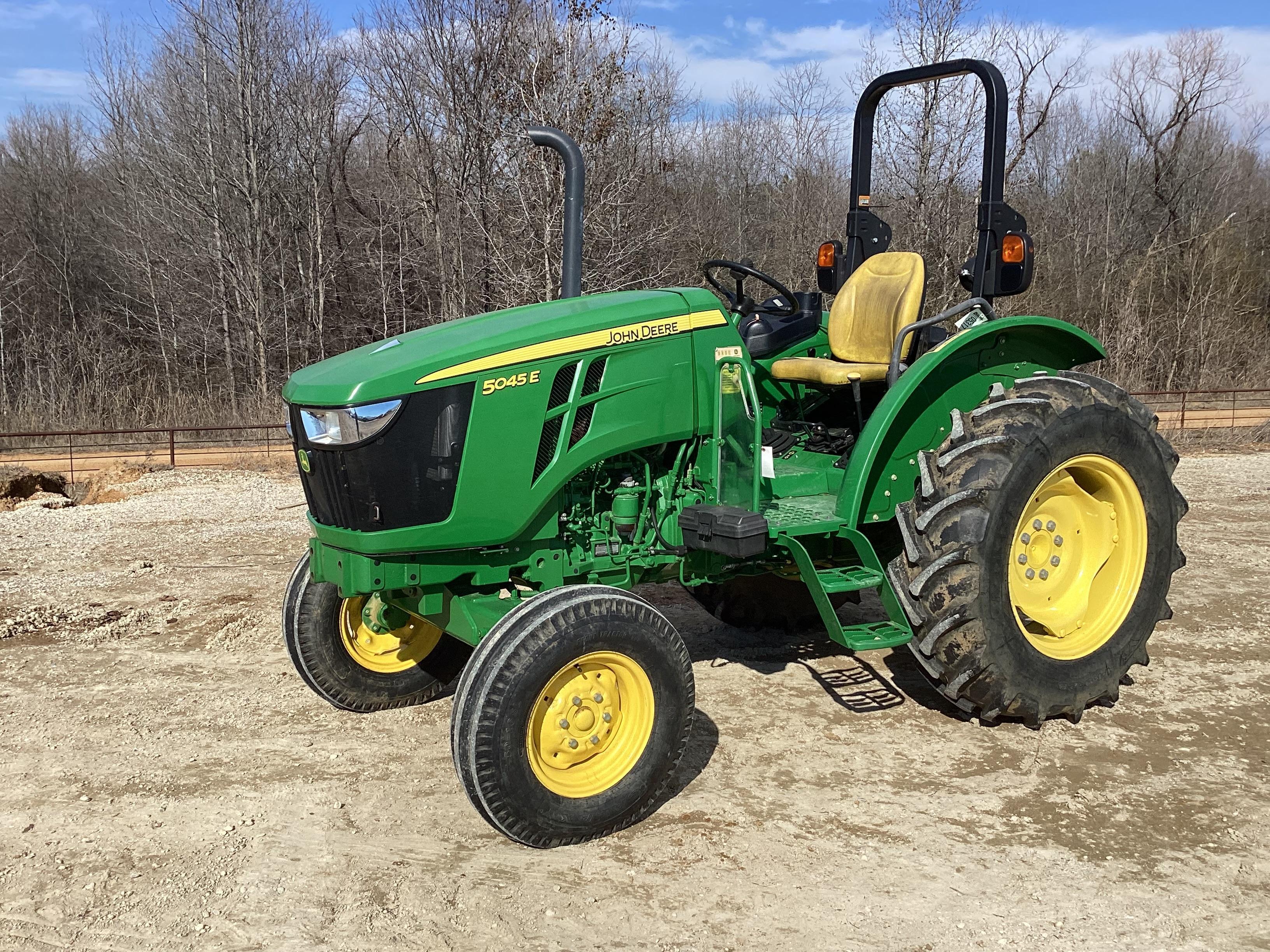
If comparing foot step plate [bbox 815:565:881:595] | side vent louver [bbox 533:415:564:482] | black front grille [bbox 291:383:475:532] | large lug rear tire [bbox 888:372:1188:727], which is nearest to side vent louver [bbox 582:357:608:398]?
side vent louver [bbox 533:415:564:482]

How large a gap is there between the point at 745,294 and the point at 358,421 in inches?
82.5

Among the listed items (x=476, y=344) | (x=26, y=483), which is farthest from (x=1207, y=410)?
(x=26, y=483)

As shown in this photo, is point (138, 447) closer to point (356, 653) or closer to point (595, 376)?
point (356, 653)

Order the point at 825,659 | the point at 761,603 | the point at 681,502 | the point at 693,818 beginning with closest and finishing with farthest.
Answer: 1. the point at 693,818
2. the point at 681,502
3. the point at 825,659
4. the point at 761,603

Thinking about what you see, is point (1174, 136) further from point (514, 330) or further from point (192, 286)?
point (514, 330)

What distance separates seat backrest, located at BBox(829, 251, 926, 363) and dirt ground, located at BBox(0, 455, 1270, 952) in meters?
1.52

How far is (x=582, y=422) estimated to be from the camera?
3.65m

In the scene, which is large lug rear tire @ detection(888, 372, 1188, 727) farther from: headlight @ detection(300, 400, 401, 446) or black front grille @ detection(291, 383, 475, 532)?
headlight @ detection(300, 400, 401, 446)

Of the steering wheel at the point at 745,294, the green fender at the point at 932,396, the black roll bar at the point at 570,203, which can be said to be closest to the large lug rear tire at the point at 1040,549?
the green fender at the point at 932,396

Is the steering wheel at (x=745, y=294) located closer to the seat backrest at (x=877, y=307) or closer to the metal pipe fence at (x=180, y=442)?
the seat backrest at (x=877, y=307)

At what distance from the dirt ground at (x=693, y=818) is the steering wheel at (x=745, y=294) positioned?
1.68m

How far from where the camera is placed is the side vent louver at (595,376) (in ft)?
12.0

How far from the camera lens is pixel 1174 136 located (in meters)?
26.0

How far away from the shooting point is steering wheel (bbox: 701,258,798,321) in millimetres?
4551
